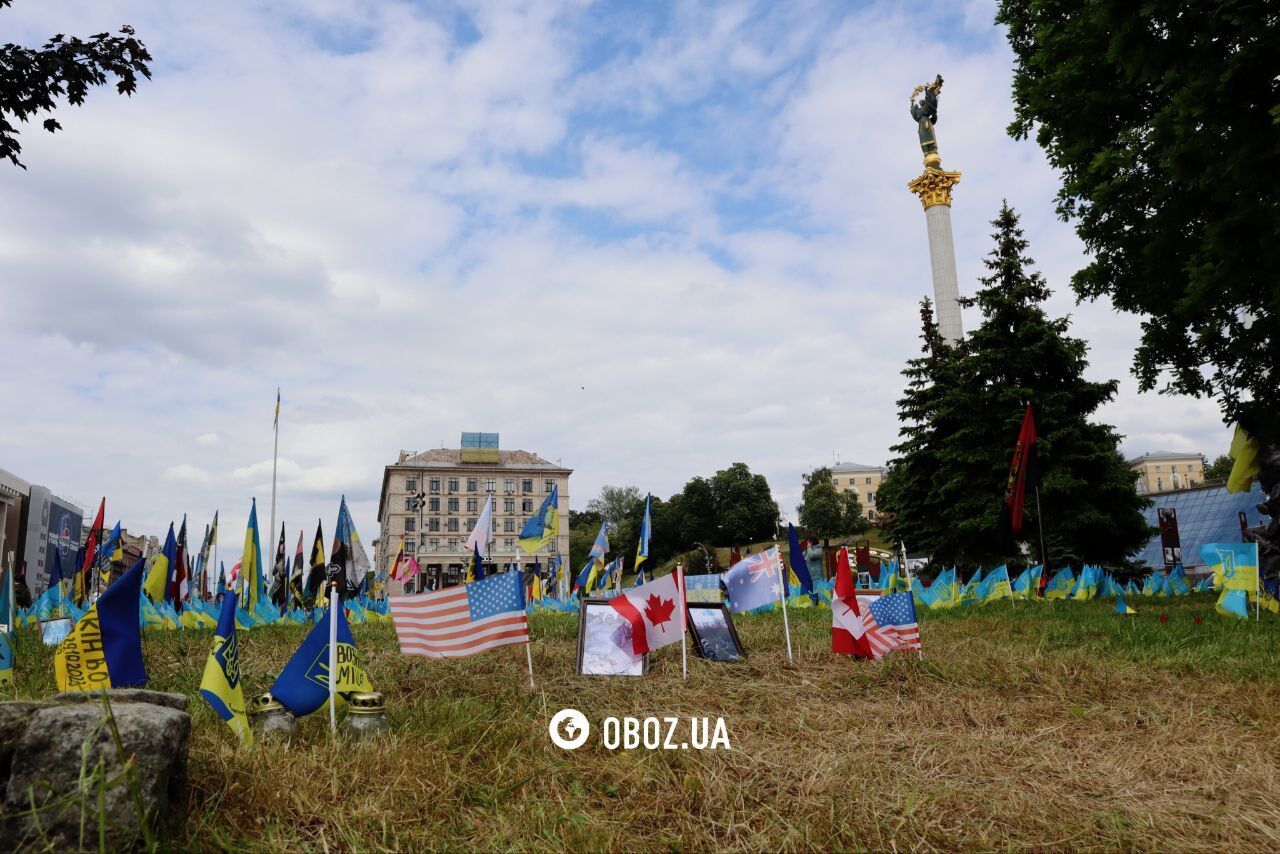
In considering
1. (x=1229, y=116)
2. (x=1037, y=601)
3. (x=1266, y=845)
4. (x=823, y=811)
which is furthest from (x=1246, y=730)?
(x=1037, y=601)

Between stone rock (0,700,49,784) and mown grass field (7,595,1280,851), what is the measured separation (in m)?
0.75

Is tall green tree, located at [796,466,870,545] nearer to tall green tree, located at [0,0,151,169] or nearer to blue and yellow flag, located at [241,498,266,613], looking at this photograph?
blue and yellow flag, located at [241,498,266,613]

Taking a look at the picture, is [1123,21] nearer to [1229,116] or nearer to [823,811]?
[1229,116]

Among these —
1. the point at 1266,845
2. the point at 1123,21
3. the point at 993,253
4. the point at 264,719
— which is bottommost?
the point at 1266,845

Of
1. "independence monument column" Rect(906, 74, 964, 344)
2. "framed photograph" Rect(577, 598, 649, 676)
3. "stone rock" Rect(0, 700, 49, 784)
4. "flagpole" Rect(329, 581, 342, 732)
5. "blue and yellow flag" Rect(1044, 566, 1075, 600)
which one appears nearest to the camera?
"stone rock" Rect(0, 700, 49, 784)

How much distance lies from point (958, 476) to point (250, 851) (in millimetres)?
23971

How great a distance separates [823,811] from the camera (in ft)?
13.1

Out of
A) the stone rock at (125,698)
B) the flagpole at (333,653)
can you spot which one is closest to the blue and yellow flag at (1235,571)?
the flagpole at (333,653)

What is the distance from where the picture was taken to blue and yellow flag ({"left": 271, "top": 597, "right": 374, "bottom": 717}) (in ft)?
17.3

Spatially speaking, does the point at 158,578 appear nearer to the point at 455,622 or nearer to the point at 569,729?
the point at 455,622

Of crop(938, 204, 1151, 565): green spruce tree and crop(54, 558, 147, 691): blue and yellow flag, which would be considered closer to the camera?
crop(54, 558, 147, 691): blue and yellow flag

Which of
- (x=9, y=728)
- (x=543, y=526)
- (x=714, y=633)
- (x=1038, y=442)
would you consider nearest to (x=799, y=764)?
(x=9, y=728)

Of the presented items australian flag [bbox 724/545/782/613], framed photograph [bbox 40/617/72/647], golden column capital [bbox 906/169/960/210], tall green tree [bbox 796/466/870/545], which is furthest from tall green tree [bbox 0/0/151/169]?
tall green tree [bbox 796/466/870/545]

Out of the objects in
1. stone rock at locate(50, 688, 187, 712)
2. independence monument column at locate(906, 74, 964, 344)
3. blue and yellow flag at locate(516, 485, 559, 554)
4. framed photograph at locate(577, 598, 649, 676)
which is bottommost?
framed photograph at locate(577, 598, 649, 676)
